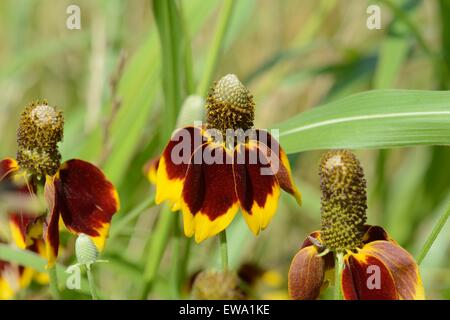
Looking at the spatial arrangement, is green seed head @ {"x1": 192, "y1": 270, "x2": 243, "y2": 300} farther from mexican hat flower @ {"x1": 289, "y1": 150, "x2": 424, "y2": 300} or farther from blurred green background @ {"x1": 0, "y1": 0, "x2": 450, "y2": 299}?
blurred green background @ {"x1": 0, "y1": 0, "x2": 450, "y2": 299}

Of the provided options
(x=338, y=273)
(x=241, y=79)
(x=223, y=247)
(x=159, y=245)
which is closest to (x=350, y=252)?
(x=338, y=273)

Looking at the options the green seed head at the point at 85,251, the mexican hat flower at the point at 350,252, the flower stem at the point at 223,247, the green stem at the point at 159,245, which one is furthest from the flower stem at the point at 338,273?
the green stem at the point at 159,245

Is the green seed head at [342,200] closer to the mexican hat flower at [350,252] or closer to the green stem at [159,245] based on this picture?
the mexican hat flower at [350,252]

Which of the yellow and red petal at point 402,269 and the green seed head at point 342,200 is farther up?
the green seed head at point 342,200

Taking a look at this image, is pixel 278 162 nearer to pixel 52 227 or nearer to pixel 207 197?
pixel 207 197

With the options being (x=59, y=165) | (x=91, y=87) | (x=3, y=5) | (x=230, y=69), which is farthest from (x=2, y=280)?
(x=3, y=5)

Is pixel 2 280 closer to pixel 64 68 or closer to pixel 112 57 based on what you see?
pixel 112 57
